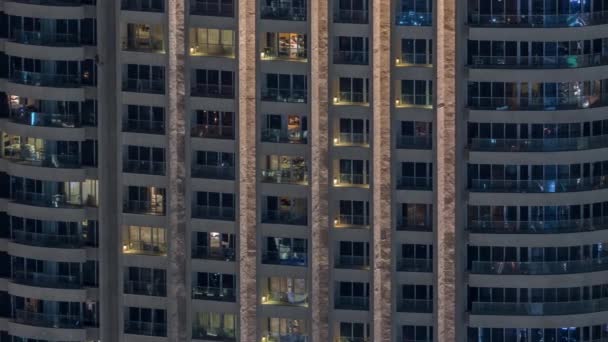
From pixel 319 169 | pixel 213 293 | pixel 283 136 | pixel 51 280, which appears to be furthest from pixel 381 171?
pixel 51 280

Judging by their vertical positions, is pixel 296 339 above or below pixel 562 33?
below

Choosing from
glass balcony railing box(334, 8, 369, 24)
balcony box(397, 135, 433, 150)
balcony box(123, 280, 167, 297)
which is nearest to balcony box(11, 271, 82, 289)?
balcony box(123, 280, 167, 297)

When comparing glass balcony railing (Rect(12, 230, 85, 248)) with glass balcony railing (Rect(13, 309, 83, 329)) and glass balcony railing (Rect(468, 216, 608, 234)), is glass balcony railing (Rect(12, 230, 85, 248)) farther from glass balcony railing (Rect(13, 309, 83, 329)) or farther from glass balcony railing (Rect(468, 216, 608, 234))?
glass balcony railing (Rect(468, 216, 608, 234))

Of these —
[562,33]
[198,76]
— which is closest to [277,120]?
[198,76]

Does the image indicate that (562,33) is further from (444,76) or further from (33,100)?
(33,100)

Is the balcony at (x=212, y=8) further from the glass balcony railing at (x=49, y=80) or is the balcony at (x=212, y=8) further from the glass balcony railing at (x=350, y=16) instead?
the glass balcony railing at (x=49, y=80)

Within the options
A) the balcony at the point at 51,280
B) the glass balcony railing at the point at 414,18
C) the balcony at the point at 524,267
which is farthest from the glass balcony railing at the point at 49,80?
the balcony at the point at 524,267

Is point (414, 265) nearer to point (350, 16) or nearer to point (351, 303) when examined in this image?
point (351, 303)
